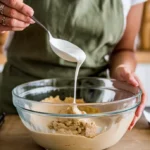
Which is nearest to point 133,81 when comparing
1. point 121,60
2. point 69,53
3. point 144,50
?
point 69,53

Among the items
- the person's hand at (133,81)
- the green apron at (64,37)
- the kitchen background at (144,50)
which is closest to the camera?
the person's hand at (133,81)

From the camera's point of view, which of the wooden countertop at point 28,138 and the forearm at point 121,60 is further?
the forearm at point 121,60

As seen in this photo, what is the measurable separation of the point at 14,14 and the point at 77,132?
27 cm

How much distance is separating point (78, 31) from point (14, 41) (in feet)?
0.60

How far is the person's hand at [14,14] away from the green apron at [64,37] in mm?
216

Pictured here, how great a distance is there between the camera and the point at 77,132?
0.70m

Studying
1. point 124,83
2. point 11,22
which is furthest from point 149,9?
point 11,22

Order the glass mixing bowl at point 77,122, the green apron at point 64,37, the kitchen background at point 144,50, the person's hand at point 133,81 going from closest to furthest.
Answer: the glass mixing bowl at point 77,122, the person's hand at point 133,81, the green apron at point 64,37, the kitchen background at point 144,50

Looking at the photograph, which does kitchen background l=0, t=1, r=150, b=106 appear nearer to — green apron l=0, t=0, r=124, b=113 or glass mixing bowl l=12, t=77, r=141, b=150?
green apron l=0, t=0, r=124, b=113

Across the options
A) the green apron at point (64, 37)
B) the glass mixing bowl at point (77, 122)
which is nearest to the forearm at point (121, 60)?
the green apron at point (64, 37)

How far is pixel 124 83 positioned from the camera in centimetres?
87

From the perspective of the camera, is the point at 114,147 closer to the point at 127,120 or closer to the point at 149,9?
the point at 127,120

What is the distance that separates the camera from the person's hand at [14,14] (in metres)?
0.77

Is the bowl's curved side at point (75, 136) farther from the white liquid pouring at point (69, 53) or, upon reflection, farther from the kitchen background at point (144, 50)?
the kitchen background at point (144, 50)
